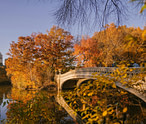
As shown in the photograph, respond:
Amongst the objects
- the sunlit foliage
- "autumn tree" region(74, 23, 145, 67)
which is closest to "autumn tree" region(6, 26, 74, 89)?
"autumn tree" region(74, 23, 145, 67)

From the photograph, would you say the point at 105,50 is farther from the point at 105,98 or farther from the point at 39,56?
the point at 105,98

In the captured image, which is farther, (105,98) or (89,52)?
(89,52)

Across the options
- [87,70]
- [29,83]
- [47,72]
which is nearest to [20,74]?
[29,83]

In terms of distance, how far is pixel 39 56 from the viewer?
23031mm

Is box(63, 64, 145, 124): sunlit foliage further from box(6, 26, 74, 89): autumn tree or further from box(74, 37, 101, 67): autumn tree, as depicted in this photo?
box(6, 26, 74, 89): autumn tree

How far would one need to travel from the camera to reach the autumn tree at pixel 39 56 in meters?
22.2

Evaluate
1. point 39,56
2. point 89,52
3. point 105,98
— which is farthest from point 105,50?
point 105,98

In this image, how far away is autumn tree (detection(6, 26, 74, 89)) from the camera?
73.0 feet

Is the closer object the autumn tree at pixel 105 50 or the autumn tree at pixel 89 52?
the autumn tree at pixel 105 50

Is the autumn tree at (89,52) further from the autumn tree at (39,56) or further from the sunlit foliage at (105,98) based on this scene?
the sunlit foliage at (105,98)

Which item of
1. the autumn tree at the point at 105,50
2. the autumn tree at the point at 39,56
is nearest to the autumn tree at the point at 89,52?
the autumn tree at the point at 105,50

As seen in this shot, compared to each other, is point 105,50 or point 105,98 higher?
point 105,50

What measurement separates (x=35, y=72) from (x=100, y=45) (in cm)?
1083

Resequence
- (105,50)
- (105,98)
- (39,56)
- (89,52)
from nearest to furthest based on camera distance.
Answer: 1. (105,98)
2. (105,50)
3. (89,52)
4. (39,56)
